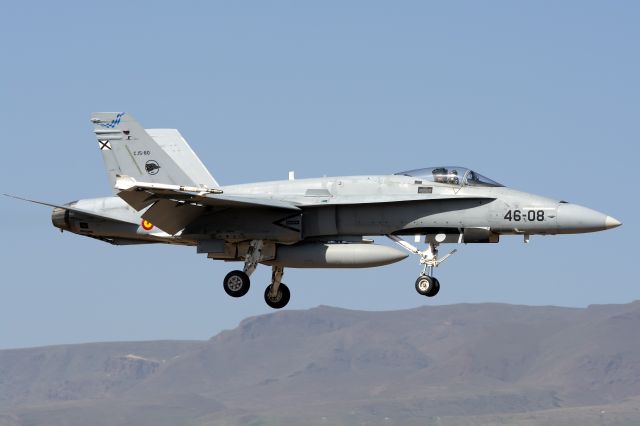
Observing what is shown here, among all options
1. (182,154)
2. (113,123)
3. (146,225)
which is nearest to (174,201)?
(146,225)

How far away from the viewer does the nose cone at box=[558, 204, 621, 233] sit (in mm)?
36625

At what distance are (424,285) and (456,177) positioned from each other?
3063 millimetres

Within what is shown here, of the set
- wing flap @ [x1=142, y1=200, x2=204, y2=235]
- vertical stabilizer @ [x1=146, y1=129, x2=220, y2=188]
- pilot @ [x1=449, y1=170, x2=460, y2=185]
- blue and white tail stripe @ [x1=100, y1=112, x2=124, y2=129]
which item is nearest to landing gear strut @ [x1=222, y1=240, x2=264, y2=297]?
wing flap @ [x1=142, y1=200, x2=204, y2=235]

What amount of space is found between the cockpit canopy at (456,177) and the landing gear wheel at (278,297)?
19.0 ft

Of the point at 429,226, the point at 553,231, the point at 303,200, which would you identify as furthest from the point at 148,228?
the point at 553,231

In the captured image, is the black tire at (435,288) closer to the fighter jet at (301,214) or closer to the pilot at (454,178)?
the fighter jet at (301,214)

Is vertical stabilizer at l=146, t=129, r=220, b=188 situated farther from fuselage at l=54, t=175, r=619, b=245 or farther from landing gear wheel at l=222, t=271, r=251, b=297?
landing gear wheel at l=222, t=271, r=251, b=297

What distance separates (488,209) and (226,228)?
7285mm

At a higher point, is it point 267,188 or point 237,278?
point 267,188

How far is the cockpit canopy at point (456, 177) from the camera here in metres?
37.7

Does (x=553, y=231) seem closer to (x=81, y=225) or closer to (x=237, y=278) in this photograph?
(x=237, y=278)

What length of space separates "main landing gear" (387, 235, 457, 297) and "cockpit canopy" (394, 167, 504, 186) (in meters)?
1.60

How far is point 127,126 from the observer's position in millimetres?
39812

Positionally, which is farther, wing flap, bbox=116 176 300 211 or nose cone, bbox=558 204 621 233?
nose cone, bbox=558 204 621 233
